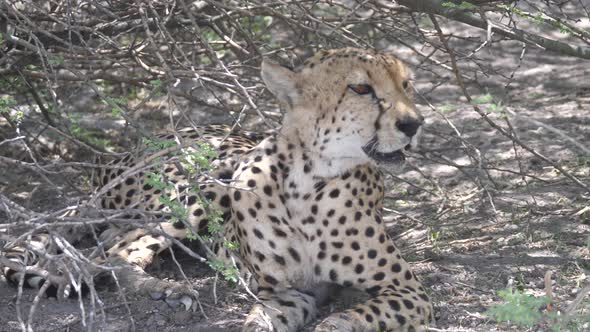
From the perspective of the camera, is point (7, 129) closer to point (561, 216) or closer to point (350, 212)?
point (350, 212)

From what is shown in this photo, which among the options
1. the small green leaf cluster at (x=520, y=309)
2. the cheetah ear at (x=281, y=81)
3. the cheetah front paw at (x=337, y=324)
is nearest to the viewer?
the small green leaf cluster at (x=520, y=309)

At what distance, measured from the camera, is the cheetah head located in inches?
158

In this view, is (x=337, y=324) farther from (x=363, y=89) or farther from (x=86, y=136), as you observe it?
(x=86, y=136)

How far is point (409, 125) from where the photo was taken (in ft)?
13.1

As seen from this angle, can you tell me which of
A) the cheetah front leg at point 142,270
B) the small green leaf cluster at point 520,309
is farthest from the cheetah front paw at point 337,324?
the small green leaf cluster at point 520,309

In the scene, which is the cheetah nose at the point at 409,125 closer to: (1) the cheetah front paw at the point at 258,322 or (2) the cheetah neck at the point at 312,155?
(2) the cheetah neck at the point at 312,155

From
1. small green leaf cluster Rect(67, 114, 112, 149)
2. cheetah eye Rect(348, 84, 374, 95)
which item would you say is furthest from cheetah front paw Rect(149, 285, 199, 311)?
small green leaf cluster Rect(67, 114, 112, 149)

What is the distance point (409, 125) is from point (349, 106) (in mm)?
274

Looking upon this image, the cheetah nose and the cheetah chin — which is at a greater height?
the cheetah nose

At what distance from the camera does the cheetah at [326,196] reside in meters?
4.06

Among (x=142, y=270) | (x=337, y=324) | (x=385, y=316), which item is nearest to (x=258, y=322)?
(x=337, y=324)

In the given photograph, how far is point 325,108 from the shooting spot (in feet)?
13.7

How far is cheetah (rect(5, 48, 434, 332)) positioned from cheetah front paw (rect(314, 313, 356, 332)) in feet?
0.15

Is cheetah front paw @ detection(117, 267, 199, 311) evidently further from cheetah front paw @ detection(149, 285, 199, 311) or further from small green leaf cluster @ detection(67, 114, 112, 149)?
small green leaf cluster @ detection(67, 114, 112, 149)
